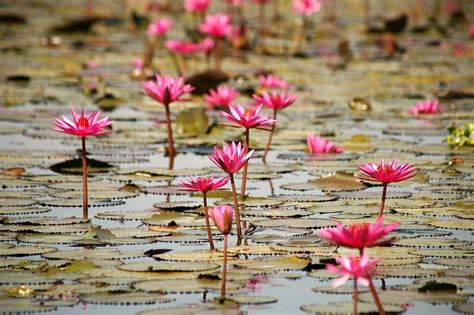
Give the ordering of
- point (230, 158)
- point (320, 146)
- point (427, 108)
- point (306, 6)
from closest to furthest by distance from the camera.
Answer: point (230, 158)
point (320, 146)
point (427, 108)
point (306, 6)

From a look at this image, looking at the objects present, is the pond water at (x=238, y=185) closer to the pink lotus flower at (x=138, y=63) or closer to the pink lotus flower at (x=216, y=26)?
the pink lotus flower at (x=138, y=63)

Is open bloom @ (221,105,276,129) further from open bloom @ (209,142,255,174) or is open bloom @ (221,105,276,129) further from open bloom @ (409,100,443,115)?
open bloom @ (409,100,443,115)

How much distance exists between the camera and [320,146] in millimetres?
5410

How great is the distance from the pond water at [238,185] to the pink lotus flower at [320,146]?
0.06m

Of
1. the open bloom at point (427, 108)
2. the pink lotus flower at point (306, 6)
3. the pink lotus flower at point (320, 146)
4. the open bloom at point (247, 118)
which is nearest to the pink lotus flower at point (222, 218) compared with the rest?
the open bloom at point (247, 118)

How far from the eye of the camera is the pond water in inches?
124

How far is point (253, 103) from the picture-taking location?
6.91 meters

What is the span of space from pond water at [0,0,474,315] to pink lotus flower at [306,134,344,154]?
2.4 inches

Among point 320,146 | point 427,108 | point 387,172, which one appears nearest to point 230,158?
point 387,172

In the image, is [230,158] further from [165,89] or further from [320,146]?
[320,146]

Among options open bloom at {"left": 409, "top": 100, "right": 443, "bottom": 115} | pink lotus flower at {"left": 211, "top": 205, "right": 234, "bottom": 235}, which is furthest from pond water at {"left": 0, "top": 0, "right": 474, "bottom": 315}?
pink lotus flower at {"left": 211, "top": 205, "right": 234, "bottom": 235}

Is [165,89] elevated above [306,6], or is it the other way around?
[306,6]

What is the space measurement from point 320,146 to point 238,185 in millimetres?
719

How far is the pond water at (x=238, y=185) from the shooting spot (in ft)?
10.3
